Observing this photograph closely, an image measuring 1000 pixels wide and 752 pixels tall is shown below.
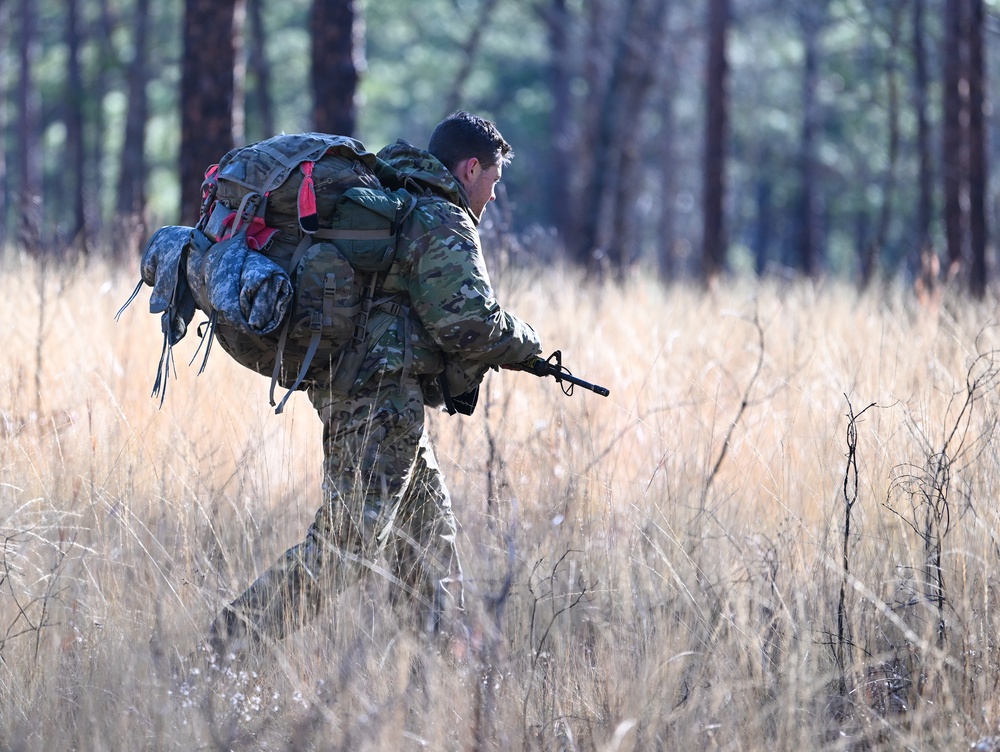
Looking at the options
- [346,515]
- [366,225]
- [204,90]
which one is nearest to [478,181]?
[366,225]

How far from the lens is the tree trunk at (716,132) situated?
15180 mm

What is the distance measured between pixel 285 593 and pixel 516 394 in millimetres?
2516

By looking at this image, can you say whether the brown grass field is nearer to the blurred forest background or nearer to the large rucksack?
the large rucksack

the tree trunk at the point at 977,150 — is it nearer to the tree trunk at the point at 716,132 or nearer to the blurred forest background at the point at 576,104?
the blurred forest background at the point at 576,104

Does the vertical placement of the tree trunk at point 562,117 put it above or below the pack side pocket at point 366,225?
above

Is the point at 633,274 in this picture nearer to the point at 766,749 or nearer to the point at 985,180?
the point at 985,180

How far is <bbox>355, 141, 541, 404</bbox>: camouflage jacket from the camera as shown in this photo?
3117mm

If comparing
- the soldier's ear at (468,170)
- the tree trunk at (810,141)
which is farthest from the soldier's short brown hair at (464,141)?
the tree trunk at (810,141)

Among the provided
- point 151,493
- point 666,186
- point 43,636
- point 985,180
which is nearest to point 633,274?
point 985,180

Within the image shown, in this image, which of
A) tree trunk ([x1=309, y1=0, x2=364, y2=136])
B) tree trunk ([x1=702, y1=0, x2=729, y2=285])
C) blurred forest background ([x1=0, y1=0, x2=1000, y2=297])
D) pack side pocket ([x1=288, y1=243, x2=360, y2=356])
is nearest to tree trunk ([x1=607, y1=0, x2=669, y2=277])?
blurred forest background ([x1=0, y1=0, x2=1000, y2=297])

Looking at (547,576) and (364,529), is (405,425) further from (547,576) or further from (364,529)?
(547,576)

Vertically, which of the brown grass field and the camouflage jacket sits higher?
the camouflage jacket

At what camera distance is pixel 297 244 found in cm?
315

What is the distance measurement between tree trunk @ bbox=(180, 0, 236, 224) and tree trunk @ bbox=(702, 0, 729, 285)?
7987mm
